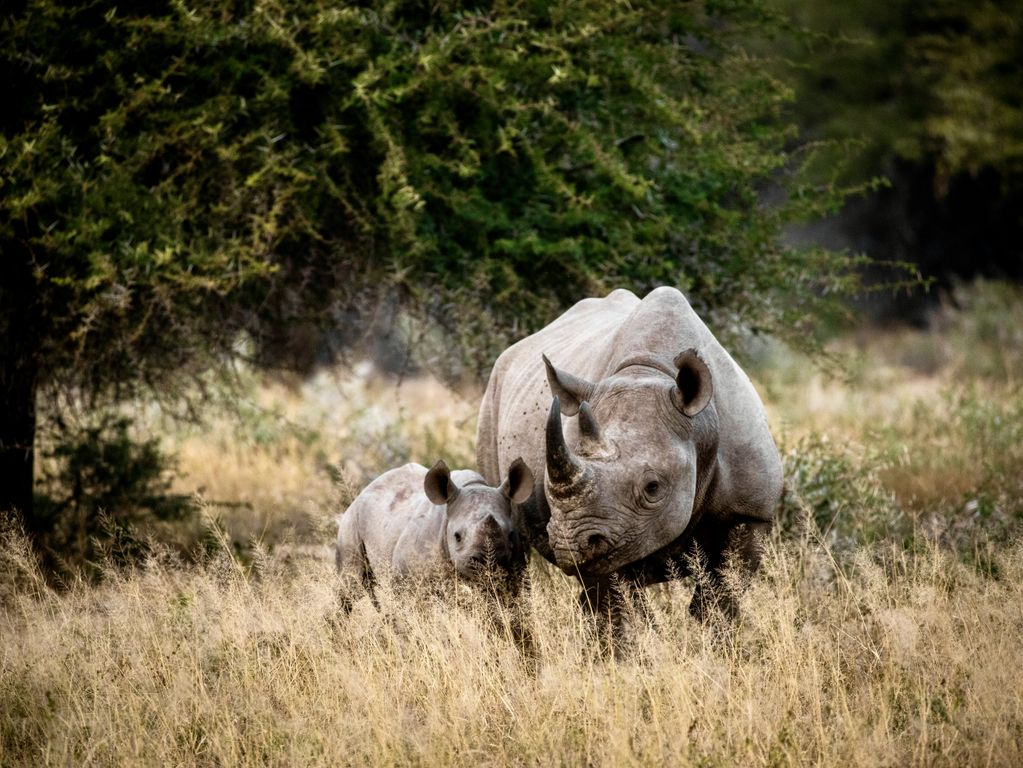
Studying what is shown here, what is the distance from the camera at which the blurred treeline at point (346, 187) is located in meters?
7.57

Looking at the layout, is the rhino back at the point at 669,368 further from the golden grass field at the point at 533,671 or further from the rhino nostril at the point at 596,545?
the rhino nostril at the point at 596,545

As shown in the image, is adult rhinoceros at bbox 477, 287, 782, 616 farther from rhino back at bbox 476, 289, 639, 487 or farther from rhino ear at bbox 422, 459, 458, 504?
rhino ear at bbox 422, 459, 458, 504

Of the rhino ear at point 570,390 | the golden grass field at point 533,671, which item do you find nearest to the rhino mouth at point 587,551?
the golden grass field at point 533,671

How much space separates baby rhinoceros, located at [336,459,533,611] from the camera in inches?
224

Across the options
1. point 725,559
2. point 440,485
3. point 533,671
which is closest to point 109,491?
point 440,485

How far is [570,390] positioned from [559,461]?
0.55 meters

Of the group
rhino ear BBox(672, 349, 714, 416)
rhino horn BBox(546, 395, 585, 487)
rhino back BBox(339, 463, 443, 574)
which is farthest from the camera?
rhino back BBox(339, 463, 443, 574)

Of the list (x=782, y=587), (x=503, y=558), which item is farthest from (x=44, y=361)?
(x=782, y=587)

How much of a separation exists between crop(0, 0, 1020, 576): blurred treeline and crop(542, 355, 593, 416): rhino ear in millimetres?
2432

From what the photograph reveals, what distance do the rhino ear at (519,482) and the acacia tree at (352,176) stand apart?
2334 mm

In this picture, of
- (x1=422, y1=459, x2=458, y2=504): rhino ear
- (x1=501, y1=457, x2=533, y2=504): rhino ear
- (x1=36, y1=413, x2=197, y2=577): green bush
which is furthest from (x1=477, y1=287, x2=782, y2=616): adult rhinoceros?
(x1=36, y1=413, x2=197, y2=577): green bush

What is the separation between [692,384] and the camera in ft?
17.0

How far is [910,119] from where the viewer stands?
77.0ft

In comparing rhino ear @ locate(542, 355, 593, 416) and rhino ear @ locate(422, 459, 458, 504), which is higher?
rhino ear @ locate(542, 355, 593, 416)
